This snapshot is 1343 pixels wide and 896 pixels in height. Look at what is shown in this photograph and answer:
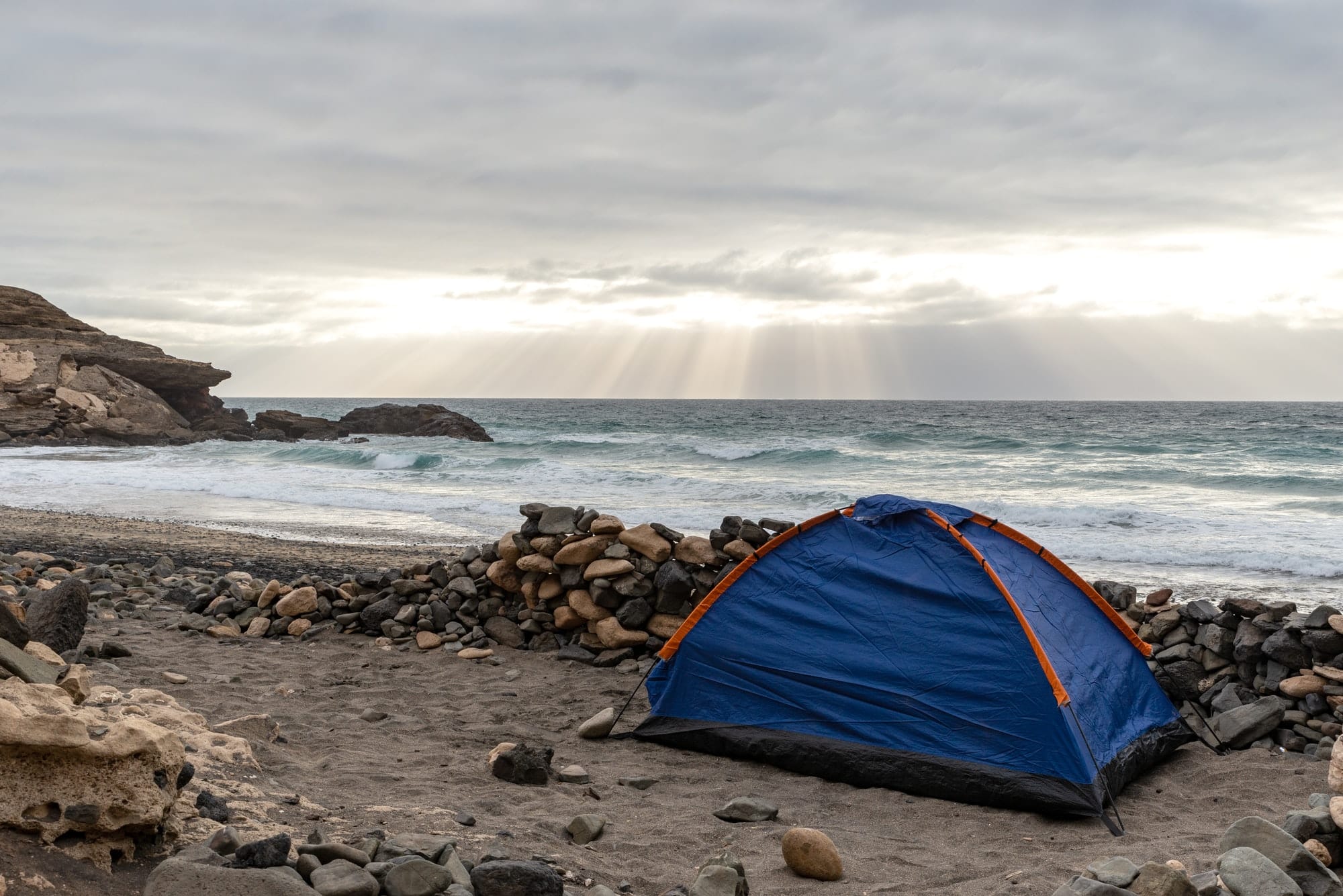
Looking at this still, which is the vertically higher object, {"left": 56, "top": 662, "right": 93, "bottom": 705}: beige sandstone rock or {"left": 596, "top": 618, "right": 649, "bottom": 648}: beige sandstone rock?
{"left": 56, "top": 662, "right": 93, "bottom": 705}: beige sandstone rock

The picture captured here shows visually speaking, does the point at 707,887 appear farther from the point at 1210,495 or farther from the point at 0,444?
the point at 0,444

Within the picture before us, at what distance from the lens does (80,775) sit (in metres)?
3.18

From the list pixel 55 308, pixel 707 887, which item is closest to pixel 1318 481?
pixel 707 887

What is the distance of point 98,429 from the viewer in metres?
40.8

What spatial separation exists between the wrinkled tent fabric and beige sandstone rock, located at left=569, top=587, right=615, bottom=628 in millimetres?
1602

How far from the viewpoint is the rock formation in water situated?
40000 millimetres

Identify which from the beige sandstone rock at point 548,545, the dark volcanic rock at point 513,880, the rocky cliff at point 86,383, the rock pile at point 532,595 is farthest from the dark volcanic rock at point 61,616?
the rocky cliff at point 86,383

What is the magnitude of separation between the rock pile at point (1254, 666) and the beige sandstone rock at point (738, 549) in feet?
9.18

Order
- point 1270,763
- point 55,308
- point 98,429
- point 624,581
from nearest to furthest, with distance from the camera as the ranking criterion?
point 1270,763
point 624,581
point 98,429
point 55,308

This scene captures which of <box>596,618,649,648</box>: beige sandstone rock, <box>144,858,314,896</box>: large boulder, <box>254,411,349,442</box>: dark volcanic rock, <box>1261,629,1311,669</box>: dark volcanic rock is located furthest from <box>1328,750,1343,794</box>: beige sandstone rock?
<box>254,411,349,442</box>: dark volcanic rock

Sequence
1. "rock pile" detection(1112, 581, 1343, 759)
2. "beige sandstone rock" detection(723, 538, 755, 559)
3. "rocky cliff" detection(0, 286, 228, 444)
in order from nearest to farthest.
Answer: "rock pile" detection(1112, 581, 1343, 759)
"beige sandstone rock" detection(723, 538, 755, 559)
"rocky cliff" detection(0, 286, 228, 444)

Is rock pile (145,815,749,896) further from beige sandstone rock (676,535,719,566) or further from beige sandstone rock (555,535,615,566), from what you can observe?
beige sandstone rock (555,535,615,566)

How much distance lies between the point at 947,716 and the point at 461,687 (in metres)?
3.54

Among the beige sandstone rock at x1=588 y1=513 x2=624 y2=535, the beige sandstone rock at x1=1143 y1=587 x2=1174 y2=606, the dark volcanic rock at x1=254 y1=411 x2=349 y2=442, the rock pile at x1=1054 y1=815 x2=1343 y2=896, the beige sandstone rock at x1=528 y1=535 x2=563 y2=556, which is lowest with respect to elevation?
Result: the rock pile at x1=1054 y1=815 x2=1343 y2=896
